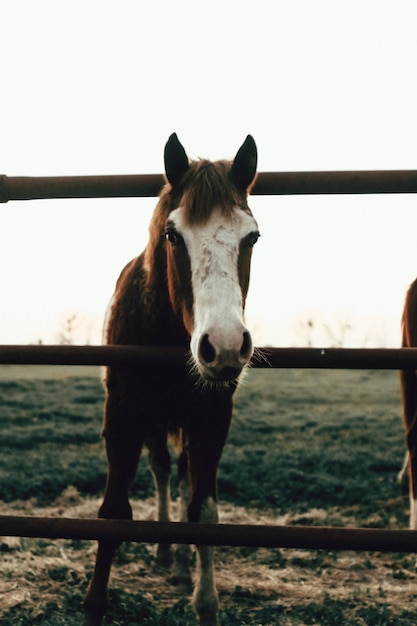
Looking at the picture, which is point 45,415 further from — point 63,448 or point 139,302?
point 139,302

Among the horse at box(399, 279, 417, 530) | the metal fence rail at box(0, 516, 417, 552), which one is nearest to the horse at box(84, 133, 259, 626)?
the metal fence rail at box(0, 516, 417, 552)

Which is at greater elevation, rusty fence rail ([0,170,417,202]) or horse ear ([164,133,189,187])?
horse ear ([164,133,189,187])

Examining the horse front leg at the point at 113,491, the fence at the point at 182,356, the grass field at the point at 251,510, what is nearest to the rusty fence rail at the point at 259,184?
the fence at the point at 182,356

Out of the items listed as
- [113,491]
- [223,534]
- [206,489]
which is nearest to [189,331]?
[223,534]

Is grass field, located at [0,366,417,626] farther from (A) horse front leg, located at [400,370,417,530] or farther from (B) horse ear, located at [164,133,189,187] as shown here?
(B) horse ear, located at [164,133,189,187]

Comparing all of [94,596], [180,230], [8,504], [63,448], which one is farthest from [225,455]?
[180,230]

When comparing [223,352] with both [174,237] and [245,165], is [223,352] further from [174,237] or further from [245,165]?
[245,165]

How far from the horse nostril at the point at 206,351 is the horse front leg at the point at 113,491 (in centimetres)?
114

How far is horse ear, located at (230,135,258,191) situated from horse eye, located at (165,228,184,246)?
1.22 feet

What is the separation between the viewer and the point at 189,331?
2334 millimetres

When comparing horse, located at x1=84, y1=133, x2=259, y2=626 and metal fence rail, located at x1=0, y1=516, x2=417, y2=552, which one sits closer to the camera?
metal fence rail, located at x1=0, y1=516, x2=417, y2=552

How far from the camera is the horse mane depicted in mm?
2295

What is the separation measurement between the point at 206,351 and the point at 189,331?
0.39m

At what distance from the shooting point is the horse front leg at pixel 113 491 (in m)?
2.84
